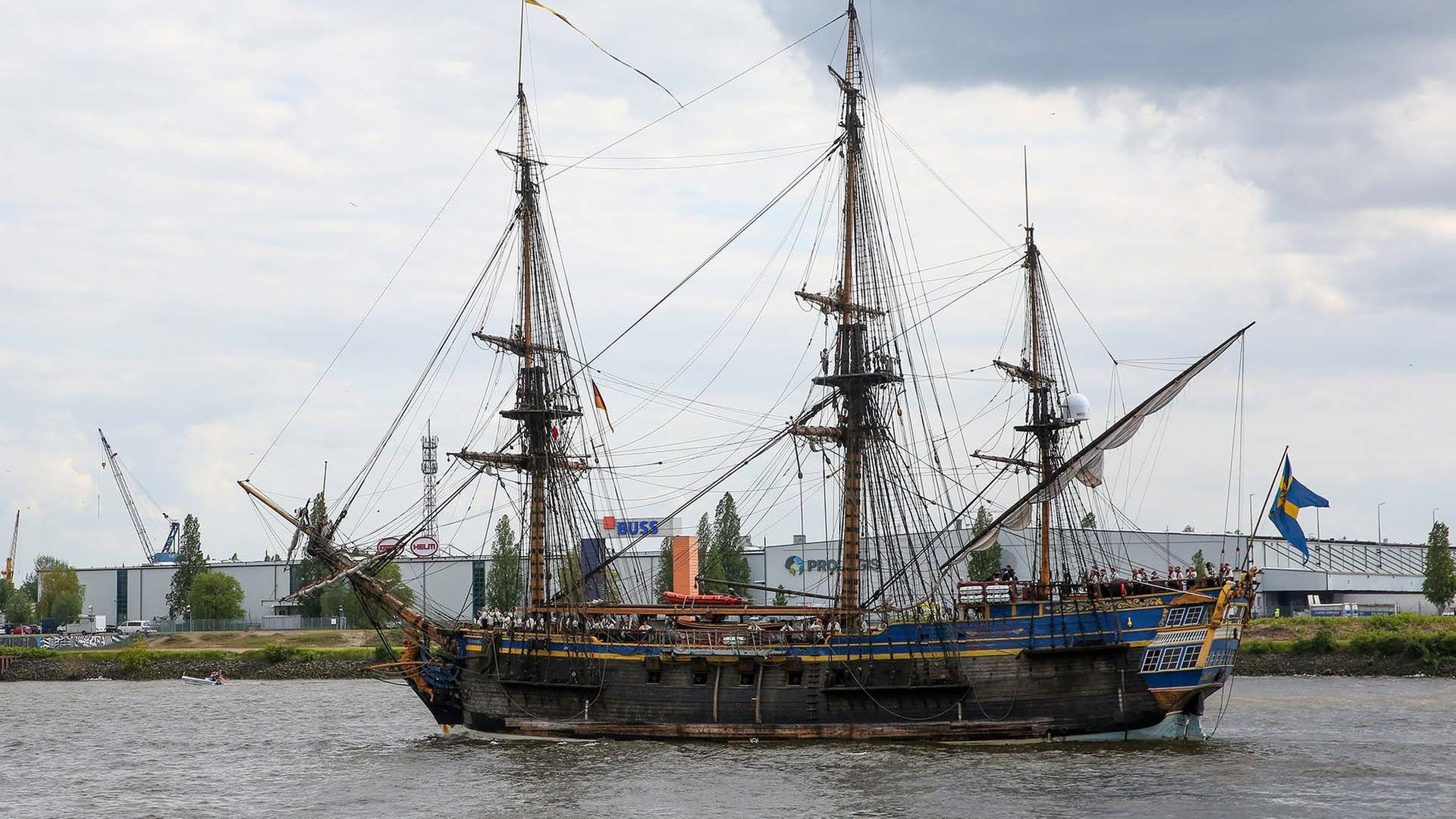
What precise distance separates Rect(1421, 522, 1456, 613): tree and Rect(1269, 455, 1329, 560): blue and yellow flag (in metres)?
70.6

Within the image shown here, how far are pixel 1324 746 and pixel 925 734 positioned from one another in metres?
14.9

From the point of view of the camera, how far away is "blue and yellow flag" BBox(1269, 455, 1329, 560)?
53781 mm

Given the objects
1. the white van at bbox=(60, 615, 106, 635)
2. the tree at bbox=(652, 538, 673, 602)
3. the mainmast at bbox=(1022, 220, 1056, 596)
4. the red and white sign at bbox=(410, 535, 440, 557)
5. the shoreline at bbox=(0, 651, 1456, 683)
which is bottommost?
the shoreline at bbox=(0, 651, 1456, 683)

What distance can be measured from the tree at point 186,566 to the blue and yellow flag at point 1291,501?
124 metres

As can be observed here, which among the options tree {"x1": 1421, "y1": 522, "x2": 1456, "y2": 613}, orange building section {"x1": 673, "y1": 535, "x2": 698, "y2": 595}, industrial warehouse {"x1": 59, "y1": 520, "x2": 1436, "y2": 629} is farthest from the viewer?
industrial warehouse {"x1": 59, "y1": 520, "x2": 1436, "y2": 629}

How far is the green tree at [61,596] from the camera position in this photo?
157000 mm

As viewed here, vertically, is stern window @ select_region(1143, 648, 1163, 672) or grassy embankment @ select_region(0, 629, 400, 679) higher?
stern window @ select_region(1143, 648, 1163, 672)

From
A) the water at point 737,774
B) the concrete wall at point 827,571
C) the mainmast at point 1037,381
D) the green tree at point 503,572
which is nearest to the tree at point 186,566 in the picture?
the concrete wall at point 827,571

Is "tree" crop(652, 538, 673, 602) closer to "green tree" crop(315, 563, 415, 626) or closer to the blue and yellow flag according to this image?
"green tree" crop(315, 563, 415, 626)

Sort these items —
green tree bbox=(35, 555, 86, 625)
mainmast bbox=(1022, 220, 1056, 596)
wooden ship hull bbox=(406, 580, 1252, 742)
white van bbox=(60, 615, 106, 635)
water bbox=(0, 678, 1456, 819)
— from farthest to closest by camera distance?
green tree bbox=(35, 555, 86, 625), white van bbox=(60, 615, 106, 635), mainmast bbox=(1022, 220, 1056, 596), wooden ship hull bbox=(406, 580, 1252, 742), water bbox=(0, 678, 1456, 819)

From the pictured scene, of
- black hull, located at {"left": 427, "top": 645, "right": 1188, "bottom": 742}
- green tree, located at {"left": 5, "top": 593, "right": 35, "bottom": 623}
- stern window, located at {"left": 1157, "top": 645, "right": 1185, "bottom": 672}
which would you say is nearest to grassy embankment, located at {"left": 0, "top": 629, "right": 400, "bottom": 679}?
green tree, located at {"left": 5, "top": 593, "right": 35, "bottom": 623}

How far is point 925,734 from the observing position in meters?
55.9

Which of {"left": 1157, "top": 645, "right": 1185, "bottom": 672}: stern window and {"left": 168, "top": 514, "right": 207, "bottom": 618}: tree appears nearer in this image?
{"left": 1157, "top": 645, "right": 1185, "bottom": 672}: stern window

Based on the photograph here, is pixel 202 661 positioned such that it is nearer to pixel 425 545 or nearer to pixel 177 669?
pixel 177 669
